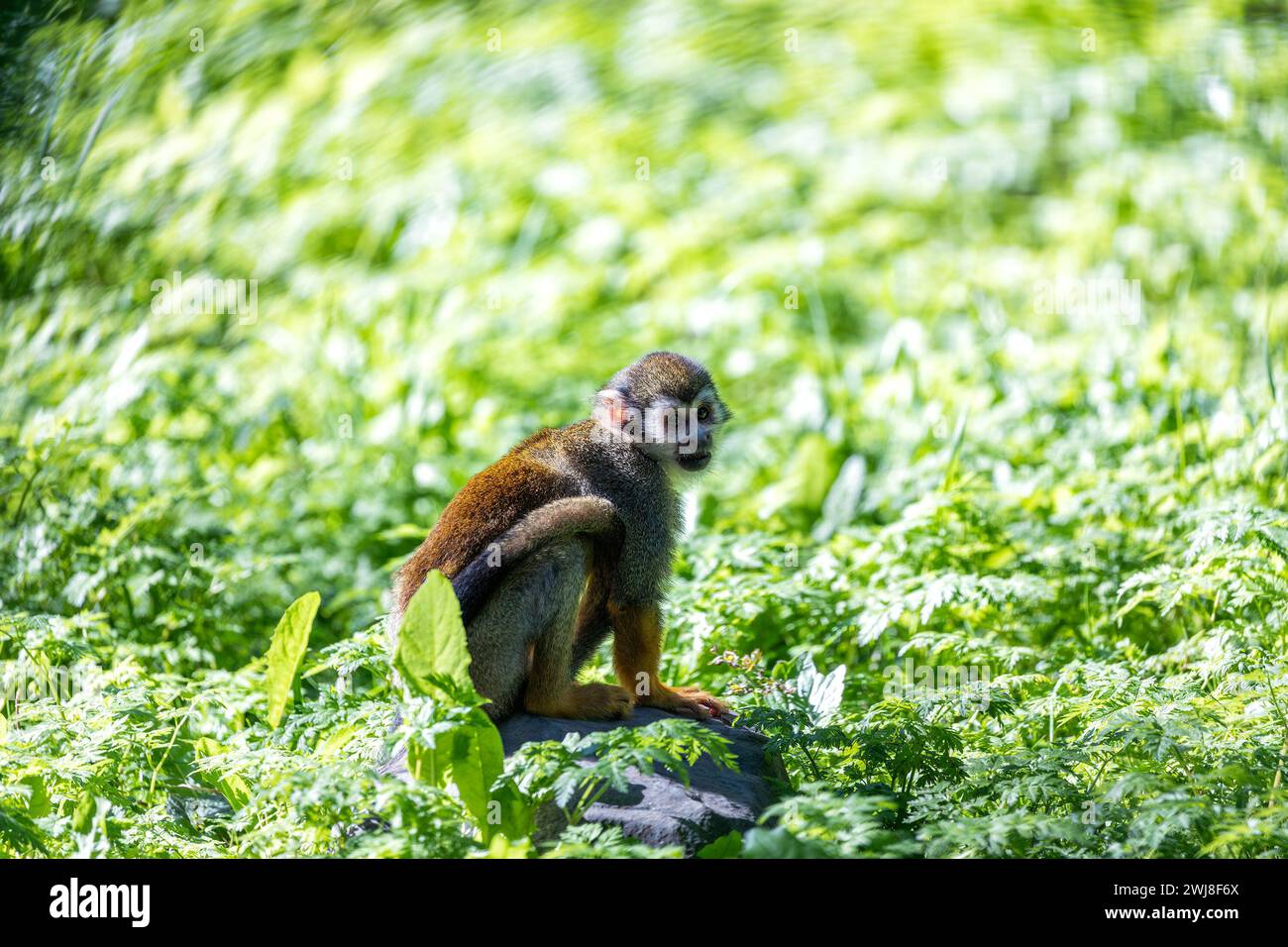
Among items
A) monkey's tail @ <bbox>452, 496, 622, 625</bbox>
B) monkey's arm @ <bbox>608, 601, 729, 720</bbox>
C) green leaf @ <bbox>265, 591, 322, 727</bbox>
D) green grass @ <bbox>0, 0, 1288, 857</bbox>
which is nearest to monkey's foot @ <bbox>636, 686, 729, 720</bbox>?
monkey's arm @ <bbox>608, 601, 729, 720</bbox>

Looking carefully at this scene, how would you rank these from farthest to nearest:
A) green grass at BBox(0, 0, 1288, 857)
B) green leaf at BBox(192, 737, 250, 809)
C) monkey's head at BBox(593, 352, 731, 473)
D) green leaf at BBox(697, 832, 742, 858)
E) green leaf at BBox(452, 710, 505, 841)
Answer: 1. monkey's head at BBox(593, 352, 731, 473)
2. green leaf at BBox(192, 737, 250, 809)
3. green grass at BBox(0, 0, 1288, 857)
4. green leaf at BBox(452, 710, 505, 841)
5. green leaf at BBox(697, 832, 742, 858)

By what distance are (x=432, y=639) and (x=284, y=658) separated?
3.01 ft

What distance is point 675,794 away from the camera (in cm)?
400

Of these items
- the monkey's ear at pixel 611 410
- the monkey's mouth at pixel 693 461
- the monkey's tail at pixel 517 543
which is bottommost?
the monkey's mouth at pixel 693 461

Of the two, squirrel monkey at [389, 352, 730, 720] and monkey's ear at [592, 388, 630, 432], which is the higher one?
monkey's ear at [592, 388, 630, 432]

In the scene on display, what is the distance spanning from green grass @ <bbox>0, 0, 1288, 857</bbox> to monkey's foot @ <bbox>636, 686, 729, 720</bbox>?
0.14 m

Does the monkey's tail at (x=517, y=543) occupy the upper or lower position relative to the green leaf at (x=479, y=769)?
upper

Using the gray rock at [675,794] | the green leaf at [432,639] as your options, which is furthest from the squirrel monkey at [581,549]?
the green leaf at [432,639]

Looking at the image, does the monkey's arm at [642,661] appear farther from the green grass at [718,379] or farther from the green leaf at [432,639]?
the green leaf at [432,639]

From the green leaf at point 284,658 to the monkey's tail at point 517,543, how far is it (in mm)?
573

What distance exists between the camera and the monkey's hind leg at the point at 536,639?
14.3 feet

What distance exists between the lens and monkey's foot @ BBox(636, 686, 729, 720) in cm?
471

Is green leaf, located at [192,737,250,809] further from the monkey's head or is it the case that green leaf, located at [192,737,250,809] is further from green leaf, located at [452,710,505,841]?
the monkey's head
